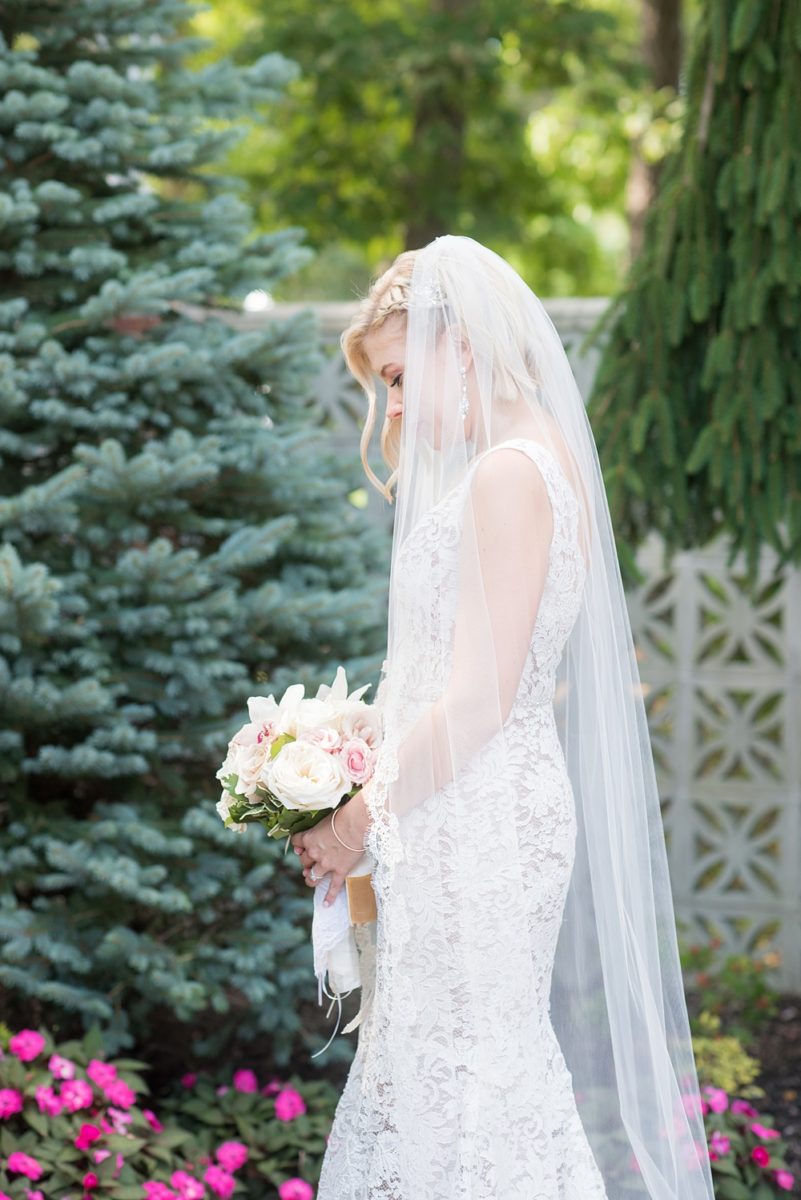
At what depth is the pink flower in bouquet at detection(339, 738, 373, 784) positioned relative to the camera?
225 centimetres

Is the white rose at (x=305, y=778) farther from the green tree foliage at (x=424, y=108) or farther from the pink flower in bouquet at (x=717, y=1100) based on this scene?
the green tree foliage at (x=424, y=108)

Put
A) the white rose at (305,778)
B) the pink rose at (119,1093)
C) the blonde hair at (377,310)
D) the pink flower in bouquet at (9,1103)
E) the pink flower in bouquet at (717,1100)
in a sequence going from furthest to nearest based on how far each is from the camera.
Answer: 1. the pink flower in bouquet at (717,1100)
2. the pink rose at (119,1093)
3. the pink flower in bouquet at (9,1103)
4. the blonde hair at (377,310)
5. the white rose at (305,778)

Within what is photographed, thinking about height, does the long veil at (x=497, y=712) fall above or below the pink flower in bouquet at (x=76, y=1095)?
above

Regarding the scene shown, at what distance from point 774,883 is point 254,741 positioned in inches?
137

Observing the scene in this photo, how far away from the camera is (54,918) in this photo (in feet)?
11.0

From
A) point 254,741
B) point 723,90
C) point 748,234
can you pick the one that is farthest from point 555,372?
point 723,90

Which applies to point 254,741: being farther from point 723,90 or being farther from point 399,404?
point 723,90

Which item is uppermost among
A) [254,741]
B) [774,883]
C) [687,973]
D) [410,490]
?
[410,490]

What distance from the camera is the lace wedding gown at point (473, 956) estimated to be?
2.24 m

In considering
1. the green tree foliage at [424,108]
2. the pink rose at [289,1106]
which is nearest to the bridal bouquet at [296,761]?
the pink rose at [289,1106]

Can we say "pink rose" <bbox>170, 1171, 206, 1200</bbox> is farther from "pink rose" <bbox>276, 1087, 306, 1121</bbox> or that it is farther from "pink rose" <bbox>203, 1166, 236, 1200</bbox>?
"pink rose" <bbox>276, 1087, 306, 1121</bbox>

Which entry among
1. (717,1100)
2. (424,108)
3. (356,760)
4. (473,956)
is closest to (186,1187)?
(473,956)

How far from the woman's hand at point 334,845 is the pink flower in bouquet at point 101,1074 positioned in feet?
3.34

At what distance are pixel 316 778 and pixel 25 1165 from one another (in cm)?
127
